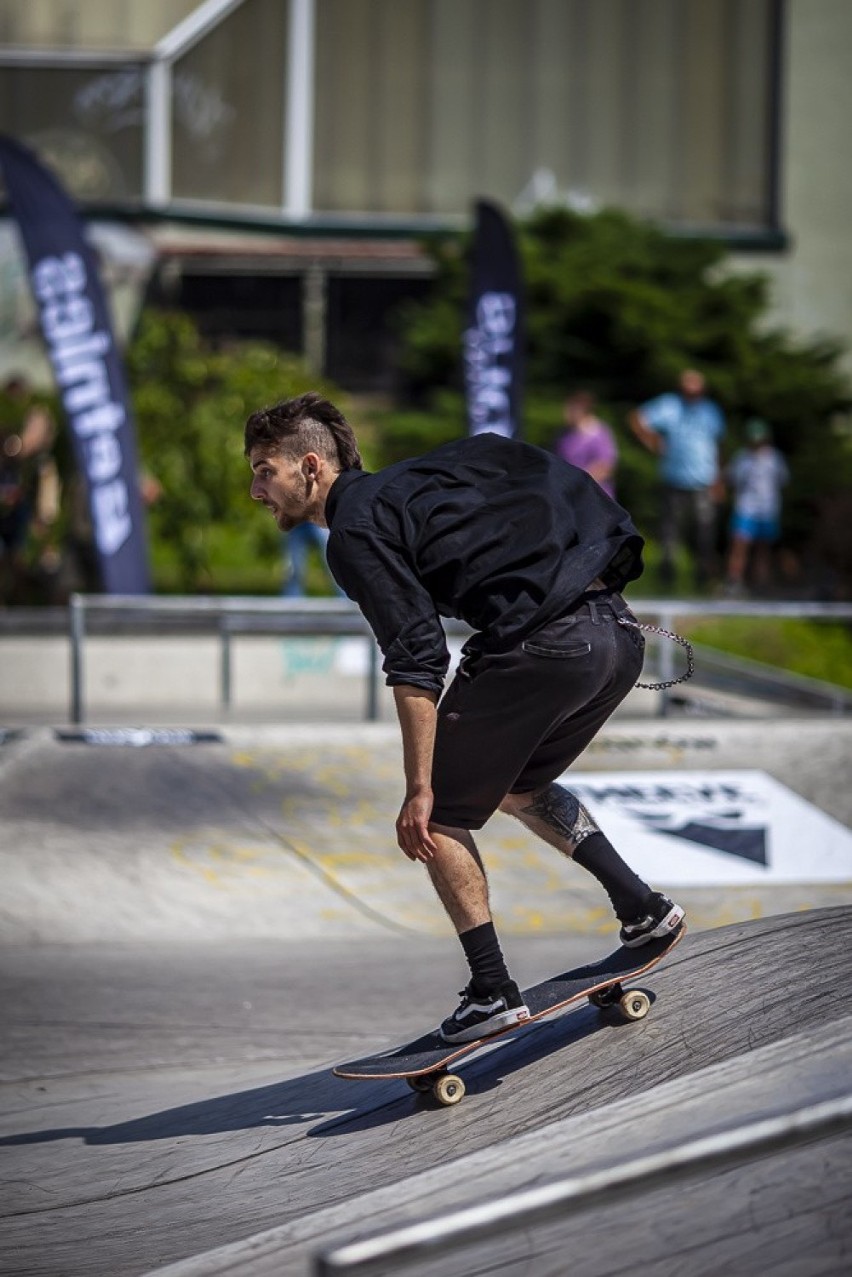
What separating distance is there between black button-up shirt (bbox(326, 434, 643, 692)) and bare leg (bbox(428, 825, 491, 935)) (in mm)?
431

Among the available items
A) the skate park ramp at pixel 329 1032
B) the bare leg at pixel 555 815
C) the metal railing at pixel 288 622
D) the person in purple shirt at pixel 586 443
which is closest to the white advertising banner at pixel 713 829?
the skate park ramp at pixel 329 1032

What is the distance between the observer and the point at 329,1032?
17.8 ft

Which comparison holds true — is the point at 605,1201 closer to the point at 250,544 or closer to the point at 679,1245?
the point at 679,1245

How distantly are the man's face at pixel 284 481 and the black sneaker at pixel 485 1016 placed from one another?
128cm

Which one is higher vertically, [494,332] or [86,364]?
[494,332]

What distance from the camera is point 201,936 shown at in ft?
22.2

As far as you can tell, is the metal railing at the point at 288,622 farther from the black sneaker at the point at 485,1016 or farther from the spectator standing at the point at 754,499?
the black sneaker at the point at 485,1016

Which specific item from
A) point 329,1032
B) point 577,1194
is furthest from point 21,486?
point 577,1194

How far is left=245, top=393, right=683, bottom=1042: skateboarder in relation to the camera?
3.72 m

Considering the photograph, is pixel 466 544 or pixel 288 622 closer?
pixel 466 544

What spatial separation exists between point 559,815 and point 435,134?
74.0ft

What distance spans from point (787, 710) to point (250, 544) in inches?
254

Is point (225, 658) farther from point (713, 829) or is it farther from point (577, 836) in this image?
point (577, 836)

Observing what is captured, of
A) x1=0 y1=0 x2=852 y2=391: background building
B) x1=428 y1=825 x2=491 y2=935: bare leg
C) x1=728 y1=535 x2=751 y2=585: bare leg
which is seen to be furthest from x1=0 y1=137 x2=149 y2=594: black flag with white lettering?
x1=0 y1=0 x2=852 y2=391: background building
